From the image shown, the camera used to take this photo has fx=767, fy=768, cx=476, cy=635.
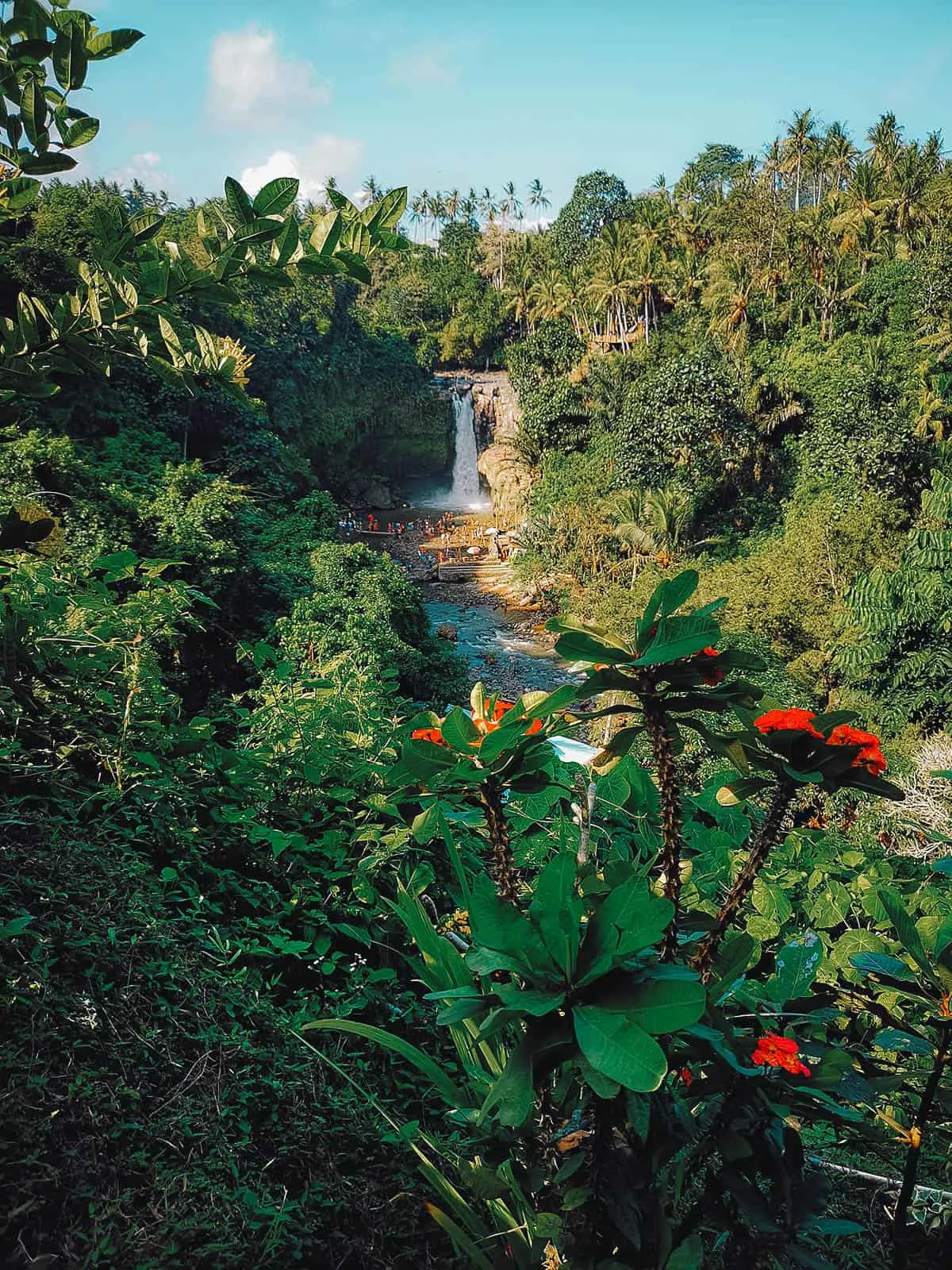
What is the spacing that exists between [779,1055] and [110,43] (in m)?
1.60

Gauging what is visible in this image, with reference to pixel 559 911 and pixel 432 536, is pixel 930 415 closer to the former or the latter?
pixel 432 536

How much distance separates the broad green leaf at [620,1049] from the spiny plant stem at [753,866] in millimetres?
267

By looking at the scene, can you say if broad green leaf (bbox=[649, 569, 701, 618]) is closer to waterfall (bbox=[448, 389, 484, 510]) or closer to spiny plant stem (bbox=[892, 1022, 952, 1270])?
spiny plant stem (bbox=[892, 1022, 952, 1270])

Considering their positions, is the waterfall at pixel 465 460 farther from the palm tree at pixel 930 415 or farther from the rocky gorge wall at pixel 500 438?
the palm tree at pixel 930 415

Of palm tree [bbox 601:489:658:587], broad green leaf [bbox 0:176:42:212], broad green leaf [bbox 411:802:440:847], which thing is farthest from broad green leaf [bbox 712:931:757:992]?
palm tree [bbox 601:489:658:587]

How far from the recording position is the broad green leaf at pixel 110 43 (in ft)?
3.67

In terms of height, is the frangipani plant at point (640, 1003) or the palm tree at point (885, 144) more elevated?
the palm tree at point (885, 144)

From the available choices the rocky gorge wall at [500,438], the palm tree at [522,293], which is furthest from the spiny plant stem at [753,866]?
the palm tree at [522,293]

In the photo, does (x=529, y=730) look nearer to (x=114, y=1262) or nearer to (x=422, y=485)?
(x=114, y=1262)

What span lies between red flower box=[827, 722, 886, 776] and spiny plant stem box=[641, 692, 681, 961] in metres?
0.18

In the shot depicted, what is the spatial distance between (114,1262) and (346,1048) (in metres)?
0.68

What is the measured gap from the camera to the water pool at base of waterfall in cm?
1591

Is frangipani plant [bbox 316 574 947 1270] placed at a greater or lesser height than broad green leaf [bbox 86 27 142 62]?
lesser

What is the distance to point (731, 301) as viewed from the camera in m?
22.4
